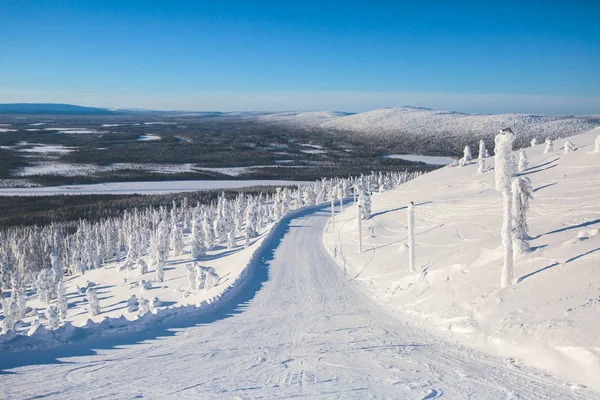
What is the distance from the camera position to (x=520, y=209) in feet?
74.4

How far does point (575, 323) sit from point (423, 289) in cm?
858

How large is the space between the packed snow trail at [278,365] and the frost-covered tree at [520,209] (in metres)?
6.82

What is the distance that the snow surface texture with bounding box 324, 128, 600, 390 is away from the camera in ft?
48.9

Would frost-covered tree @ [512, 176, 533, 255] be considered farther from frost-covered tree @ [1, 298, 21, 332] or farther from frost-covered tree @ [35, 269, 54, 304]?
frost-covered tree @ [35, 269, 54, 304]

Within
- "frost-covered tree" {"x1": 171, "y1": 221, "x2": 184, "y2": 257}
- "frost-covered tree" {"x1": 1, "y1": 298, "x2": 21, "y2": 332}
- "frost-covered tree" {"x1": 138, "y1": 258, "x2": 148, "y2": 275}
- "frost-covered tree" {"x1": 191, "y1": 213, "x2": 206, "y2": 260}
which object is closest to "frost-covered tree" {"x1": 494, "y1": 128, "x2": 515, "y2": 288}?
"frost-covered tree" {"x1": 1, "y1": 298, "x2": 21, "y2": 332}

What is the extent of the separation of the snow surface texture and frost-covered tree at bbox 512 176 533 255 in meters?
0.65

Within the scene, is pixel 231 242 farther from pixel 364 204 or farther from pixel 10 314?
pixel 10 314

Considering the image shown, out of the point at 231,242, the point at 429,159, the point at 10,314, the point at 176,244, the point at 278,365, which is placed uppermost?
the point at 278,365

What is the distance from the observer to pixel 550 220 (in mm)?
28125

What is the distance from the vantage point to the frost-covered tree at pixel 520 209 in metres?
21.4

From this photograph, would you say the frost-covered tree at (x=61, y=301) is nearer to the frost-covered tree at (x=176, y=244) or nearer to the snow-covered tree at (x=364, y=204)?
the frost-covered tree at (x=176, y=244)

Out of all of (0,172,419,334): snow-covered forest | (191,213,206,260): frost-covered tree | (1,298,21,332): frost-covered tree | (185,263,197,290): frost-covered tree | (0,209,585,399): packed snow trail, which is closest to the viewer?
(0,209,585,399): packed snow trail

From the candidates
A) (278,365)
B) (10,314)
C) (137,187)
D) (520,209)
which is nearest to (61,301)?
(10,314)

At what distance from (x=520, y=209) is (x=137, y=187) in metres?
125
